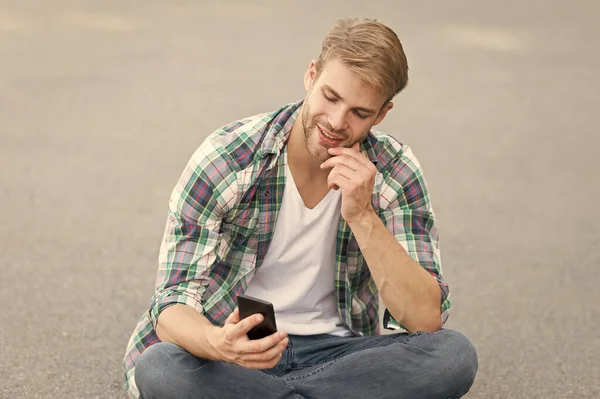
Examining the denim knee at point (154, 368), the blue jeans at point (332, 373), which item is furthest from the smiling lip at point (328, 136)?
the denim knee at point (154, 368)

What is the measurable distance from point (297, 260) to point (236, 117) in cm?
333

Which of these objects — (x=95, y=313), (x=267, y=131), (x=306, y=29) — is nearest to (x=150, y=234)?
(x=95, y=313)

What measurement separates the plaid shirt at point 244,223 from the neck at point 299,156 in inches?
Answer: 0.8

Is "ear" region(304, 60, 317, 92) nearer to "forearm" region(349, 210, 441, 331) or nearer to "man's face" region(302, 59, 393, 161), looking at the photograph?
"man's face" region(302, 59, 393, 161)

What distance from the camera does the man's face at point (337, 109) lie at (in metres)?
2.68

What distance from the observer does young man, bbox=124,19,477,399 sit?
2.61m

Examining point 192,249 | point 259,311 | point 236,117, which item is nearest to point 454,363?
point 259,311

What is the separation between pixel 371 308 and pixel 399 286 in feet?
1.07

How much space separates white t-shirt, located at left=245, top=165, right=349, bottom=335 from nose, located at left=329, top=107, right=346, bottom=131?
0.20 m

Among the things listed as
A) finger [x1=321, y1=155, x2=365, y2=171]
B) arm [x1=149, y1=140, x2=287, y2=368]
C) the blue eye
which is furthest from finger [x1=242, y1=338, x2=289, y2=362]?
the blue eye

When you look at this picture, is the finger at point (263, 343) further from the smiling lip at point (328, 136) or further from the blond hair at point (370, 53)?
the blond hair at point (370, 53)

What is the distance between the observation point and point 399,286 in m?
2.70

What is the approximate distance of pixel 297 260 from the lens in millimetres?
2867

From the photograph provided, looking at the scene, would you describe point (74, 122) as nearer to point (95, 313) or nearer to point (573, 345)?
point (95, 313)
